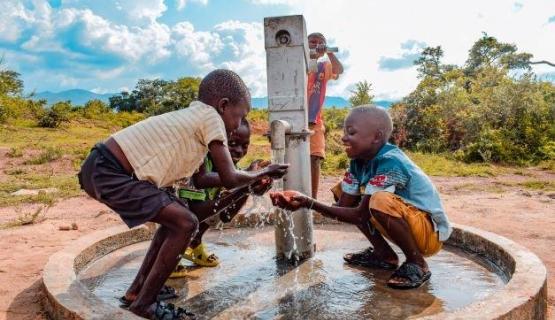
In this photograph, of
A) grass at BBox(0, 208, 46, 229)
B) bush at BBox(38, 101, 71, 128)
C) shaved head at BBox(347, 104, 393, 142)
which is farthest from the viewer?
bush at BBox(38, 101, 71, 128)

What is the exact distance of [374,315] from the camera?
2.21 m

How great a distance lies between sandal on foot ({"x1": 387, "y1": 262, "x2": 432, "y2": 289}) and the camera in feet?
8.30

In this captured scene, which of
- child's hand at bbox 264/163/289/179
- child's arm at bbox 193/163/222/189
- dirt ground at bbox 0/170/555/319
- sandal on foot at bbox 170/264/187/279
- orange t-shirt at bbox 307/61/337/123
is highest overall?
orange t-shirt at bbox 307/61/337/123

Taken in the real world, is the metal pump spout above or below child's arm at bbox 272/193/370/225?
above

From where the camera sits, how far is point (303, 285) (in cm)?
261

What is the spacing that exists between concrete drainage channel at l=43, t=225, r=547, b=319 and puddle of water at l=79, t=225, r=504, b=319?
9 cm

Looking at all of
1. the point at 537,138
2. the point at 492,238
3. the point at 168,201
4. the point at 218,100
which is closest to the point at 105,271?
the point at 168,201

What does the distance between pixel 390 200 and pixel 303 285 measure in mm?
597

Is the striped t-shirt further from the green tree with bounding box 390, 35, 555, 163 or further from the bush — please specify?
the bush

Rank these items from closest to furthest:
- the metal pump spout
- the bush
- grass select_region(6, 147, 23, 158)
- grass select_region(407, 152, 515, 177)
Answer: the metal pump spout
grass select_region(407, 152, 515, 177)
grass select_region(6, 147, 23, 158)
the bush

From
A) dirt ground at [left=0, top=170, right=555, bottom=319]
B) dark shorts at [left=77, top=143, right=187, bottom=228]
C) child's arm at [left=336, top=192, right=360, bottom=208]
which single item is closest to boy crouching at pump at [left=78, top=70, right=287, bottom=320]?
dark shorts at [left=77, top=143, right=187, bottom=228]

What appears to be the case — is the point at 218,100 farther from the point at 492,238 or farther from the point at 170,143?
the point at 492,238

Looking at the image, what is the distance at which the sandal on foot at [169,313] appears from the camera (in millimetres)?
2080

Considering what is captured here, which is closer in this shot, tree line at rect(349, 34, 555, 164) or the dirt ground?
the dirt ground
